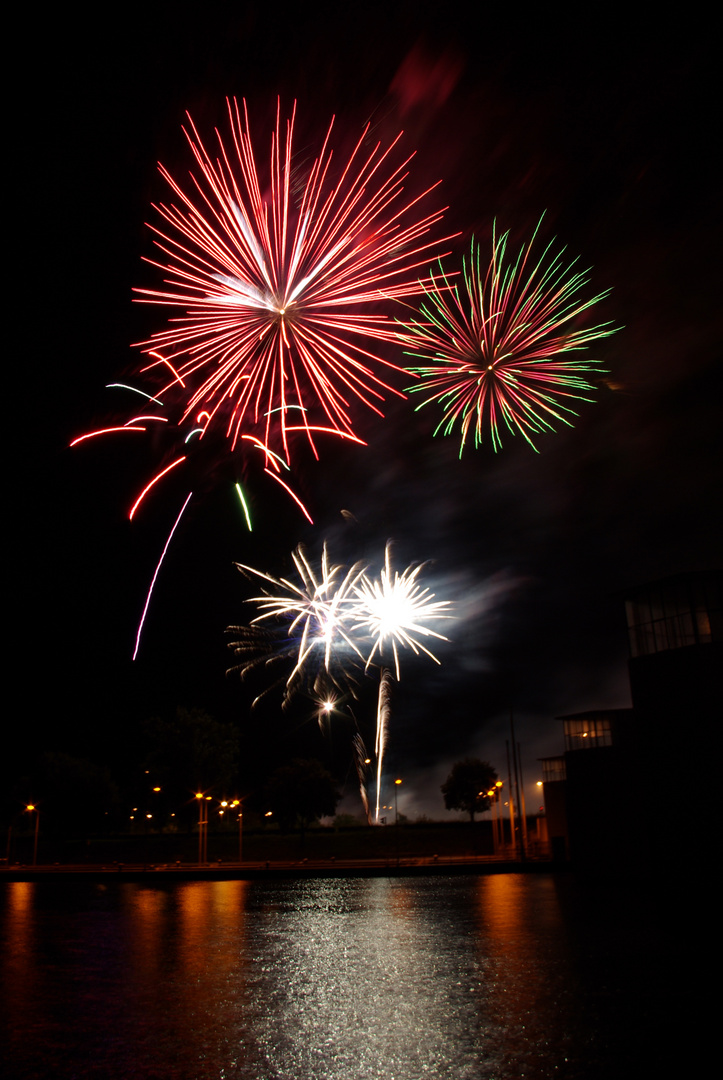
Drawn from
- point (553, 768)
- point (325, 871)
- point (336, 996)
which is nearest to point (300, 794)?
point (553, 768)

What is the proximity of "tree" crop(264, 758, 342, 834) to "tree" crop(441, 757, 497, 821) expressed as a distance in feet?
61.5

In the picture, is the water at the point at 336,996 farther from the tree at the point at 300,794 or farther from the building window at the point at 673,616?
the tree at the point at 300,794

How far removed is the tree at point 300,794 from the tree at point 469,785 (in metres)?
18.7

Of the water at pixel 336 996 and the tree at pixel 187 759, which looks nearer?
the water at pixel 336 996

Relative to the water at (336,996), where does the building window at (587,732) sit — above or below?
above

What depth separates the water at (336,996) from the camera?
732 cm

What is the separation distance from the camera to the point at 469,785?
85.7 m

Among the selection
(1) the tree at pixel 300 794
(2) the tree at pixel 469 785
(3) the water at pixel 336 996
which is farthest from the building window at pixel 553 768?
(3) the water at pixel 336 996

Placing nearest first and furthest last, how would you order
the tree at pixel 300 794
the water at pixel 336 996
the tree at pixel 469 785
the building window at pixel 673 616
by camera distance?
1. the water at pixel 336 996
2. the building window at pixel 673 616
3. the tree at pixel 300 794
4. the tree at pixel 469 785

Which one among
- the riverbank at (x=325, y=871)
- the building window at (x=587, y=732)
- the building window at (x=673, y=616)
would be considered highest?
the building window at (x=673, y=616)

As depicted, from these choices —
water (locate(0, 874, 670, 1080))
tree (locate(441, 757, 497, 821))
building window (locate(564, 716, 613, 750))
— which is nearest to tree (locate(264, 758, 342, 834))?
tree (locate(441, 757, 497, 821))

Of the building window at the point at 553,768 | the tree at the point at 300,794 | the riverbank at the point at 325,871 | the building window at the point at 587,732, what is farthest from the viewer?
Result: the tree at the point at 300,794

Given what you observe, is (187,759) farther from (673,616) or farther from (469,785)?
(673,616)

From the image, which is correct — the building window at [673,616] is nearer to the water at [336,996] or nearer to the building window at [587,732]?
the water at [336,996]
